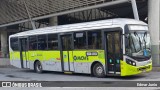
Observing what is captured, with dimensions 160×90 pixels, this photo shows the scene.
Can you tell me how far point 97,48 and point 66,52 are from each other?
2572mm

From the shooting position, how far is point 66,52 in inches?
754

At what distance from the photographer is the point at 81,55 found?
18.2 meters

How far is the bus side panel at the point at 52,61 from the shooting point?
19.9 m

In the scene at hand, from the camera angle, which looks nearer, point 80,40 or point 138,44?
point 138,44

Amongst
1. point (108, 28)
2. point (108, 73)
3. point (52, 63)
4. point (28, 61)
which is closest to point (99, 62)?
point (108, 73)

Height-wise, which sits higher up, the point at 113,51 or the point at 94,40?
the point at 94,40

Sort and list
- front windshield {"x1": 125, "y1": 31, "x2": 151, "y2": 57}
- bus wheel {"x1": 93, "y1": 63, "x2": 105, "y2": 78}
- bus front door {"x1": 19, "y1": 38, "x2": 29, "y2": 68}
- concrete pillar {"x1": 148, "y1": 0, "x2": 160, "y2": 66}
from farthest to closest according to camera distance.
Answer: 1. bus front door {"x1": 19, "y1": 38, "x2": 29, "y2": 68}
2. concrete pillar {"x1": 148, "y1": 0, "x2": 160, "y2": 66}
3. bus wheel {"x1": 93, "y1": 63, "x2": 105, "y2": 78}
4. front windshield {"x1": 125, "y1": 31, "x2": 151, "y2": 57}

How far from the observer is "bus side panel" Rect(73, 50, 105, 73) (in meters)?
17.1

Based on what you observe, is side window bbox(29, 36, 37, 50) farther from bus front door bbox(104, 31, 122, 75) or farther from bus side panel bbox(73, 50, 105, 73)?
bus front door bbox(104, 31, 122, 75)

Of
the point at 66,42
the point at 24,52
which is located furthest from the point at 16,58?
the point at 66,42

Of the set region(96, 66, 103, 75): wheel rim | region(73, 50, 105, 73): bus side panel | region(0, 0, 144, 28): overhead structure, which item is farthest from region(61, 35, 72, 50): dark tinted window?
region(0, 0, 144, 28): overhead structure

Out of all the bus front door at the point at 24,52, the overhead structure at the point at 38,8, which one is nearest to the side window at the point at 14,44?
the bus front door at the point at 24,52

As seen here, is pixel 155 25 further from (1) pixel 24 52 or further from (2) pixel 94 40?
(1) pixel 24 52

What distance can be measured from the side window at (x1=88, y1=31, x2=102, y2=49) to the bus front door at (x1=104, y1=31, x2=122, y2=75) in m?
0.44
